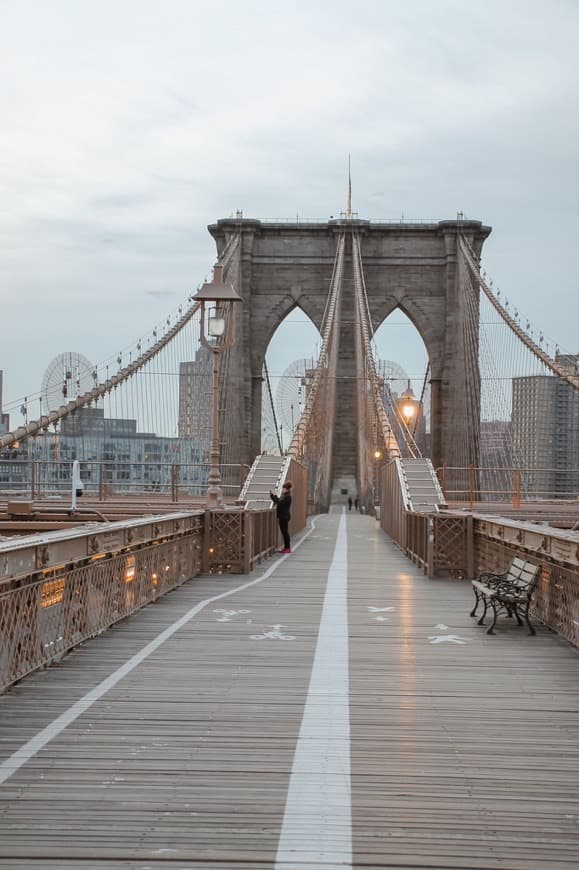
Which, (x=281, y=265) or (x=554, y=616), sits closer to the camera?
(x=554, y=616)

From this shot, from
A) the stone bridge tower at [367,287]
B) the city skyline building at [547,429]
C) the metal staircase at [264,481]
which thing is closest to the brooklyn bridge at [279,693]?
the metal staircase at [264,481]

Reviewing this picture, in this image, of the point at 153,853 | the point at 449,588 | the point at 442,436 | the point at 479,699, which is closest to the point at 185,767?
the point at 153,853

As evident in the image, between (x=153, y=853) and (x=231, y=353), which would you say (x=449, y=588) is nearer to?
(x=153, y=853)

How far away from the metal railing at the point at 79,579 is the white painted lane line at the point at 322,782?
2.07m

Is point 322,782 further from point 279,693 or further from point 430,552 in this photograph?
point 430,552

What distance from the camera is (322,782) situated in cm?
549

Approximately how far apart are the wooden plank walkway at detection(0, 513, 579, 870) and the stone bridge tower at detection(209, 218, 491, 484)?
55.3 meters

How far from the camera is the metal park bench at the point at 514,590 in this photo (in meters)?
10.8

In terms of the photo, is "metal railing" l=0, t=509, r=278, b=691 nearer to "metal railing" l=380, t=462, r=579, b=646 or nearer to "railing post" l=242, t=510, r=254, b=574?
"railing post" l=242, t=510, r=254, b=574

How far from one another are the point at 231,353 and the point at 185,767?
60199mm

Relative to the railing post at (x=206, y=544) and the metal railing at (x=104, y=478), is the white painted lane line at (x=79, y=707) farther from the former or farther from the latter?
the metal railing at (x=104, y=478)

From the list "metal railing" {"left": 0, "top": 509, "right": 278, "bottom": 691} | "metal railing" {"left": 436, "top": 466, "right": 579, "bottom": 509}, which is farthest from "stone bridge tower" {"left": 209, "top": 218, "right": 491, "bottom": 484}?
"metal railing" {"left": 0, "top": 509, "right": 278, "bottom": 691}

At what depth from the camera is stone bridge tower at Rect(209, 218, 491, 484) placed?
65562 millimetres

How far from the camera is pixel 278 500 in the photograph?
21.9 m
